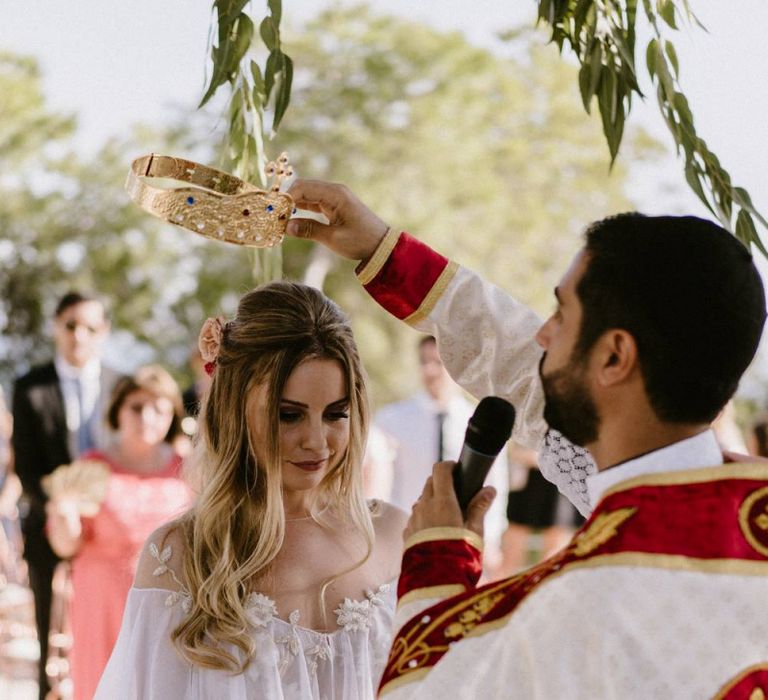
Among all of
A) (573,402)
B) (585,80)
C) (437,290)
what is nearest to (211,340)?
(437,290)

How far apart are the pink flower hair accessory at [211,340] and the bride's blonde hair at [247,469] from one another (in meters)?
0.03

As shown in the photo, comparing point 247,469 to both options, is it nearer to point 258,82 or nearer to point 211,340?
point 211,340

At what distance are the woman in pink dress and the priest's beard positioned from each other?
4987mm

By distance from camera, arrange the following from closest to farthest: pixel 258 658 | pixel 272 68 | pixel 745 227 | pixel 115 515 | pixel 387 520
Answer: pixel 745 227 < pixel 272 68 < pixel 258 658 < pixel 387 520 < pixel 115 515

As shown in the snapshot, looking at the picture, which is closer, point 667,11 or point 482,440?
point 482,440

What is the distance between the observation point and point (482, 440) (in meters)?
2.42

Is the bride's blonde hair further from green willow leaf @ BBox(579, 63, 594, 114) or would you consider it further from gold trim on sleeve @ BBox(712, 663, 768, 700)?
gold trim on sleeve @ BBox(712, 663, 768, 700)

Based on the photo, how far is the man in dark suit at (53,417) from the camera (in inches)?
319

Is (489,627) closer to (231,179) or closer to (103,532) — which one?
(231,179)

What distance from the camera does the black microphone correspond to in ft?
7.95

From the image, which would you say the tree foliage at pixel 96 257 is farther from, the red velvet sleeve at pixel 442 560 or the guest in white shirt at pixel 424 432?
the red velvet sleeve at pixel 442 560

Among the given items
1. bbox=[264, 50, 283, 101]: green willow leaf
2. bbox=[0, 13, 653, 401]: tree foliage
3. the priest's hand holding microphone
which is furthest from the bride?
bbox=[0, 13, 653, 401]: tree foliage

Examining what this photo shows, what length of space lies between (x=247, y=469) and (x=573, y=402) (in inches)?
57.1

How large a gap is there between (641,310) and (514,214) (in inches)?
996
